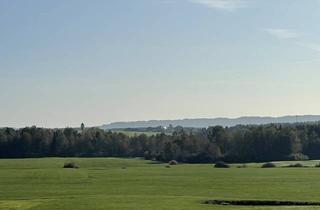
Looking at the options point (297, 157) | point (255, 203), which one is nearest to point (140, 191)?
point (255, 203)

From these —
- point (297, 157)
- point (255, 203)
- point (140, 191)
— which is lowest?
point (255, 203)

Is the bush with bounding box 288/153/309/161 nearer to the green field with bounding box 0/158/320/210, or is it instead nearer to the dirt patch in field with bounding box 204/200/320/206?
the green field with bounding box 0/158/320/210

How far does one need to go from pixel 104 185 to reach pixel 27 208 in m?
35.3

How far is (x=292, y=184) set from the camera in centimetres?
9362

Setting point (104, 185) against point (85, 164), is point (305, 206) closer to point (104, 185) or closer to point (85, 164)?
point (104, 185)

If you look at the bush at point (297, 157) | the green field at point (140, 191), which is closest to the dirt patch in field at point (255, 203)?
the green field at point (140, 191)

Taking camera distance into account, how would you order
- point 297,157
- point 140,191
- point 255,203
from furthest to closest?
point 297,157 < point 140,191 < point 255,203

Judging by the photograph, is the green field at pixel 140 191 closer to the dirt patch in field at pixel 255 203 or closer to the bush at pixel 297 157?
the dirt patch in field at pixel 255 203

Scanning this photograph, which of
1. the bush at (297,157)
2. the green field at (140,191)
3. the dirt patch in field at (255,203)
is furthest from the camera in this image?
the bush at (297,157)

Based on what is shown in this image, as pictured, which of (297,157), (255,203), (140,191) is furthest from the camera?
(297,157)

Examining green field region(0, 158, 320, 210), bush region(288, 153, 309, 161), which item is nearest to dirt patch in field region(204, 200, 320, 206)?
green field region(0, 158, 320, 210)

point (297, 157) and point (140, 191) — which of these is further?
point (297, 157)

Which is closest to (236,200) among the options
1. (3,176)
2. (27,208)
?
(27,208)

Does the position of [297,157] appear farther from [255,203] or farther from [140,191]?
[255,203]
